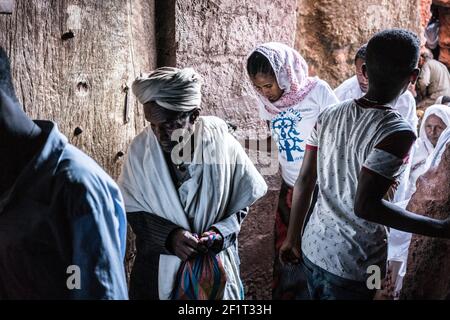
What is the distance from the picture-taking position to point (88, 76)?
10.0 ft

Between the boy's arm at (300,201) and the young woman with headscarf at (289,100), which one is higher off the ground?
the young woman with headscarf at (289,100)

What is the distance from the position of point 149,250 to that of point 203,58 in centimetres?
132

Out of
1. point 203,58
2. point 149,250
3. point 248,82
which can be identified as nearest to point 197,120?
point 149,250

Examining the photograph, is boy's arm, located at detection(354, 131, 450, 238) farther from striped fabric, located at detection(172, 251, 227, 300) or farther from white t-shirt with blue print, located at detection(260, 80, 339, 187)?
white t-shirt with blue print, located at detection(260, 80, 339, 187)

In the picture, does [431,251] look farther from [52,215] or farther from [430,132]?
[430,132]

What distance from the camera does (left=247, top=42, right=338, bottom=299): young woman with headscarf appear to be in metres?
3.25

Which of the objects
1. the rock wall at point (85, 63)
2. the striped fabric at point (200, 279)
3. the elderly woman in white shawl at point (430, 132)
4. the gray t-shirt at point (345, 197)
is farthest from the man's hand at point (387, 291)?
the elderly woman in white shawl at point (430, 132)

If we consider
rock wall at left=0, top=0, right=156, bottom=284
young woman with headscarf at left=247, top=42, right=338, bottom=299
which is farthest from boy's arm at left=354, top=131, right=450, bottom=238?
rock wall at left=0, top=0, right=156, bottom=284

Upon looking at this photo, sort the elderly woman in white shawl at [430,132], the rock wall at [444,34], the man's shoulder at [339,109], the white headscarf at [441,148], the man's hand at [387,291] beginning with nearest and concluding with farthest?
the man's shoulder at [339,109] → the man's hand at [387,291] → the white headscarf at [441,148] → the elderly woman in white shawl at [430,132] → the rock wall at [444,34]

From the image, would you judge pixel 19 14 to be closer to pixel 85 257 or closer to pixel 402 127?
pixel 85 257

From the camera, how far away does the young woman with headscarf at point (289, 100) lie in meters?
3.25

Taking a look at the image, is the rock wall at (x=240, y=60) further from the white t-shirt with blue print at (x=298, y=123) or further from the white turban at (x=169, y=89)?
the white turban at (x=169, y=89)

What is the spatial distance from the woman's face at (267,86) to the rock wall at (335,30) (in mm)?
1362

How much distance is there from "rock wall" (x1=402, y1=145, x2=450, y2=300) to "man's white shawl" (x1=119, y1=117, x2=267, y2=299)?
77 cm
